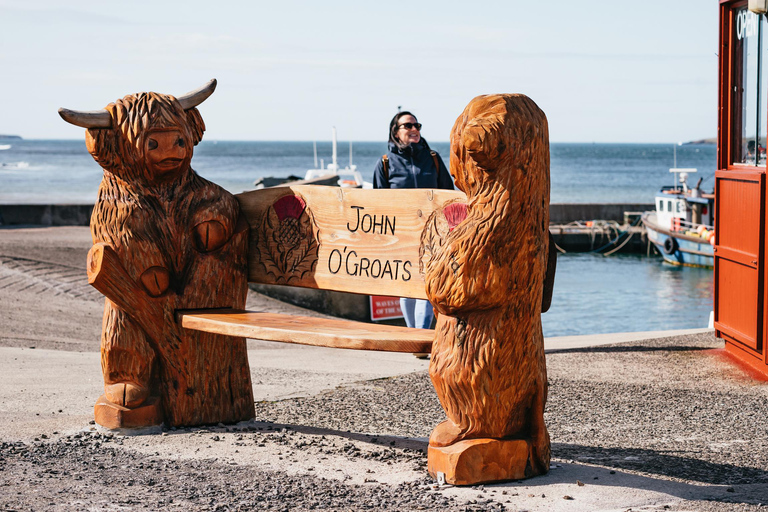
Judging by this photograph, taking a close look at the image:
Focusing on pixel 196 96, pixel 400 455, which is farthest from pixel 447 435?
pixel 196 96

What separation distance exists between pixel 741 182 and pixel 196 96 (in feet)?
14.0

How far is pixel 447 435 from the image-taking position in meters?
3.57

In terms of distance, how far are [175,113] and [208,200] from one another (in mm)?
481

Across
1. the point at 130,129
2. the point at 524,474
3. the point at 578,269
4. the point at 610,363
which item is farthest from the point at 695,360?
the point at 578,269

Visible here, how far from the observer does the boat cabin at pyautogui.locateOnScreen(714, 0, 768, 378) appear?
6289 millimetres

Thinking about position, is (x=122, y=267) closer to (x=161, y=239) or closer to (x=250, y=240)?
(x=161, y=239)

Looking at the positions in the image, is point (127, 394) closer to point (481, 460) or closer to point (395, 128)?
point (481, 460)

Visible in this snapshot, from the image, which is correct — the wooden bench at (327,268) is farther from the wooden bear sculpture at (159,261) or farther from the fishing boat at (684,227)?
the fishing boat at (684,227)

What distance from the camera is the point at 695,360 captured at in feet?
22.4

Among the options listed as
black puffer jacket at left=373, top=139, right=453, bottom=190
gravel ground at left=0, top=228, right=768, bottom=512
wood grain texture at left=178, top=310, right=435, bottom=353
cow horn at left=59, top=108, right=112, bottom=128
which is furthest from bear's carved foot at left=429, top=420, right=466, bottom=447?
black puffer jacket at left=373, top=139, right=453, bottom=190

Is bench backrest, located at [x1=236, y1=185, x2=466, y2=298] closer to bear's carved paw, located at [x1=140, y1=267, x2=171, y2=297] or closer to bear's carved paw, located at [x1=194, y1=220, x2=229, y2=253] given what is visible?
bear's carved paw, located at [x1=194, y1=220, x2=229, y2=253]

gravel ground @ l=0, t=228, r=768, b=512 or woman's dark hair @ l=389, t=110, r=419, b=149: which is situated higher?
woman's dark hair @ l=389, t=110, r=419, b=149

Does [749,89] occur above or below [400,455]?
above

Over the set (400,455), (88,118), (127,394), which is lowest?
(400,455)
